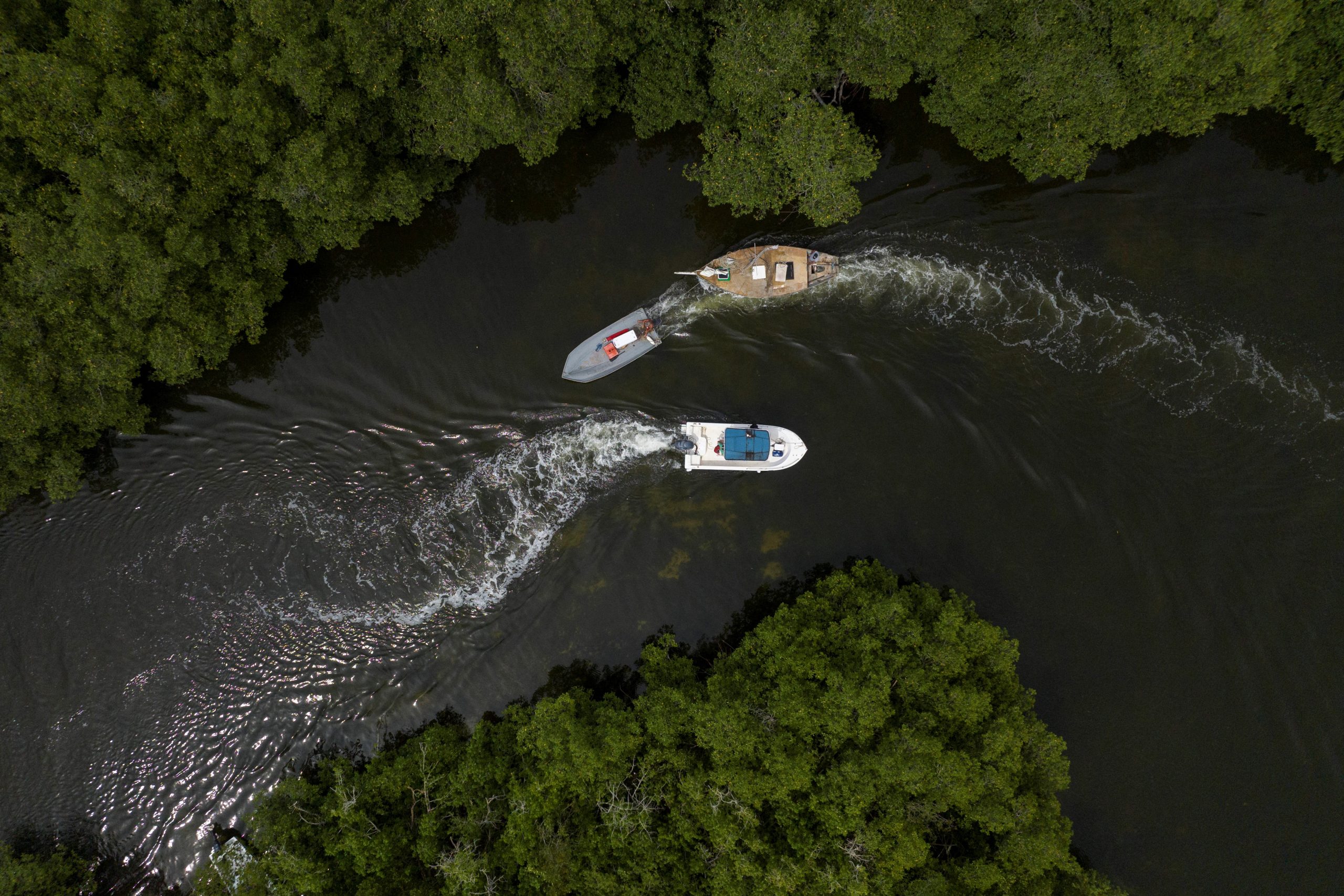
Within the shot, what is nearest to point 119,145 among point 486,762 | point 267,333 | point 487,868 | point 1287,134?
point 267,333

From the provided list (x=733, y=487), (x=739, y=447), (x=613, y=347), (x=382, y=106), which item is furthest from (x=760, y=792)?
(x=382, y=106)

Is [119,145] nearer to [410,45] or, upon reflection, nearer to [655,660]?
[410,45]

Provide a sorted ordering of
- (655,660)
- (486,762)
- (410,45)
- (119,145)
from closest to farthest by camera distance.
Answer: (119,145) → (410,45) → (486,762) → (655,660)

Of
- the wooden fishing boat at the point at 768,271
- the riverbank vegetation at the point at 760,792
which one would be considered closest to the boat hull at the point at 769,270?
the wooden fishing boat at the point at 768,271

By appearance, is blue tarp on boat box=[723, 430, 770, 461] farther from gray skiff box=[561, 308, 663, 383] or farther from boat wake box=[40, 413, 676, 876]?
gray skiff box=[561, 308, 663, 383]

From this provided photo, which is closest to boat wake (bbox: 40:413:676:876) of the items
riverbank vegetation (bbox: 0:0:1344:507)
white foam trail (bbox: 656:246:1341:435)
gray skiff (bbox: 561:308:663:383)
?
gray skiff (bbox: 561:308:663:383)

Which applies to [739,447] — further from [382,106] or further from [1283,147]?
[1283,147]
